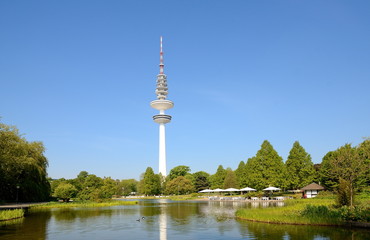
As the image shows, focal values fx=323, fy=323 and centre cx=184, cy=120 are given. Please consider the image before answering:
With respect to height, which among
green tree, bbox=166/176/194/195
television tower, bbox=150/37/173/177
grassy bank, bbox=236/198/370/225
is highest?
television tower, bbox=150/37/173/177

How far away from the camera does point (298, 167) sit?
67438 millimetres

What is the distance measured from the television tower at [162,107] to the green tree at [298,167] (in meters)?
82.3

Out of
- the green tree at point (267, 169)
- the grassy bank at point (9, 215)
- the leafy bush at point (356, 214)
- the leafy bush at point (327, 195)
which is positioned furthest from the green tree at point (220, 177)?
the leafy bush at point (356, 214)

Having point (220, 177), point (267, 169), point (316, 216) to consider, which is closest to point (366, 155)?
point (267, 169)

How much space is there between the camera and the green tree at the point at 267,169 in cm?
6316

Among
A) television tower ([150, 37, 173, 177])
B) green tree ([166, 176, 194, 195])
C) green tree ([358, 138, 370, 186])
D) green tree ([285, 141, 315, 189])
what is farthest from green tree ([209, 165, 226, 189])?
television tower ([150, 37, 173, 177])

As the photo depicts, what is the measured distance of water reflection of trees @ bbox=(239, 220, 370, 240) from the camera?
60.0ft

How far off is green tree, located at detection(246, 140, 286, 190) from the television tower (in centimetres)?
8200

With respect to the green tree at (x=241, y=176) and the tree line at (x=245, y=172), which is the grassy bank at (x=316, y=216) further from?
the green tree at (x=241, y=176)

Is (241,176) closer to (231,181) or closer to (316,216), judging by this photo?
(231,181)

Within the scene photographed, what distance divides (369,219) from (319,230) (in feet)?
12.0

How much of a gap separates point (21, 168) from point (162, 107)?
115 m

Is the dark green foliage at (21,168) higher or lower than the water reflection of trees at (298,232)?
higher

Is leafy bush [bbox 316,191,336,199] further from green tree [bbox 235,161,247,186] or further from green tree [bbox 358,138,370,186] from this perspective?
green tree [bbox 235,161,247,186]
